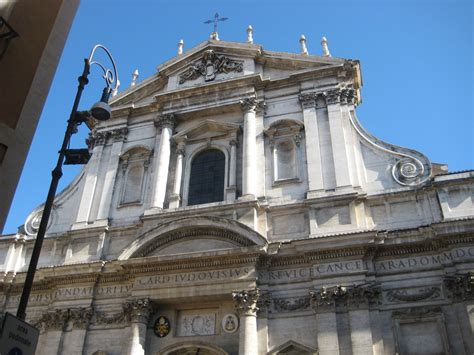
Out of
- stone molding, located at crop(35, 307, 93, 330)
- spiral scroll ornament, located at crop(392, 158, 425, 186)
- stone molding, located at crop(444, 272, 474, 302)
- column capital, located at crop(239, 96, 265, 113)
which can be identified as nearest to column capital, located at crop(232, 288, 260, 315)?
stone molding, located at crop(35, 307, 93, 330)

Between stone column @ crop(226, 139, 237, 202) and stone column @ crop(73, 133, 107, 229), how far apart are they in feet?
17.8

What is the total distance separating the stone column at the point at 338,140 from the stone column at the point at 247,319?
174 inches

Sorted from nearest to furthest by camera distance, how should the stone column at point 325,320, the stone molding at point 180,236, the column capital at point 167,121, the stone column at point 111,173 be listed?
the stone column at point 325,320
the stone molding at point 180,236
the stone column at point 111,173
the column capital at point 167,121

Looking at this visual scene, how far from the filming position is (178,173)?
1775 centimetres

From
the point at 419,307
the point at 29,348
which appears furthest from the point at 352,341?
the point at 29,348

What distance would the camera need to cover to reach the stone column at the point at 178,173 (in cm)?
1705

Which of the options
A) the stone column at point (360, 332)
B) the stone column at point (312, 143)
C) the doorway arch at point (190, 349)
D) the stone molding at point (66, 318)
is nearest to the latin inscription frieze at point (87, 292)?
the stone molding at point (66, 318)

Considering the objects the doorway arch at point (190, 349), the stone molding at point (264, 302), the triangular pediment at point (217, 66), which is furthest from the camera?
the triangular pediment at point (217, 66)

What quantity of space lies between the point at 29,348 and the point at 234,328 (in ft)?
30.7

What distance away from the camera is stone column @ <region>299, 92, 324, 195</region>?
15671mm

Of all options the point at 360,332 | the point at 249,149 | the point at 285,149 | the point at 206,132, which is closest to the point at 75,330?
the point at 249,149

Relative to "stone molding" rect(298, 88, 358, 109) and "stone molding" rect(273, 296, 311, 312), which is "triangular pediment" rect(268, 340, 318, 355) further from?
"stone molding" rect(298, 88, 358, 109)

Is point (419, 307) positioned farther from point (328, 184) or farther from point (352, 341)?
point (328, 184)

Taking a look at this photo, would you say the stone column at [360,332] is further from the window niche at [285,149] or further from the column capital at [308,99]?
the column capital at [308,99]
